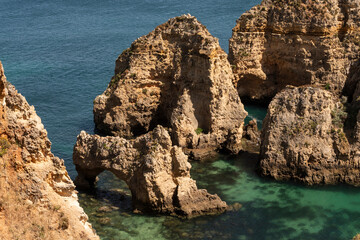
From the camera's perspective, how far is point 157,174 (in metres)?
40.5

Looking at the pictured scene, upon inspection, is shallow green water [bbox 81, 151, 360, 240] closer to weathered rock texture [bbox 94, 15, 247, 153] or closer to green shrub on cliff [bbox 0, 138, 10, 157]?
weathered rock texture [bbox 94, 15, 247, 153]

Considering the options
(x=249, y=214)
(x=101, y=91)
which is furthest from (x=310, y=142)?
(x=101, y=91)

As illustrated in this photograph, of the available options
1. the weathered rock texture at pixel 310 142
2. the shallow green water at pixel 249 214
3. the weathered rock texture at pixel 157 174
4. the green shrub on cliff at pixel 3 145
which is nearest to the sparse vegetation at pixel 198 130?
the shallow green water at pixel 249 214

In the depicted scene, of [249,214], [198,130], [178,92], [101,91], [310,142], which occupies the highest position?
[178,92]

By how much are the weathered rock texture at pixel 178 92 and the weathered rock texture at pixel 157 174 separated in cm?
1197

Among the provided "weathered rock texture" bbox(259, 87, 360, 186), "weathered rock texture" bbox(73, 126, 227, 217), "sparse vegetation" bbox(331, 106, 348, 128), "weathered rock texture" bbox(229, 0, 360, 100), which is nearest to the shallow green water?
"weathered rock texture" bbox(73, 126, 227, 217)

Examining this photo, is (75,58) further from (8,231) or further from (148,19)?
(8,231)

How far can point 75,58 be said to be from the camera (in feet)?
283

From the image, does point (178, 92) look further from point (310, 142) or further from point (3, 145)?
point (3, 145)

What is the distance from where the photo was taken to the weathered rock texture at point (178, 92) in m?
53.5

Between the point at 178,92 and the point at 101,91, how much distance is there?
1979cm

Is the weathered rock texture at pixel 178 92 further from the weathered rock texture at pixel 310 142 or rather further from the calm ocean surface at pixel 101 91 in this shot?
the weathered rock texture at pixel 310 142

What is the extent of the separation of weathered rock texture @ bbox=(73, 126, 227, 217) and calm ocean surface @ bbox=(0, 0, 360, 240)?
3.51 ft

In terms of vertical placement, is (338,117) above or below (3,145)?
below
